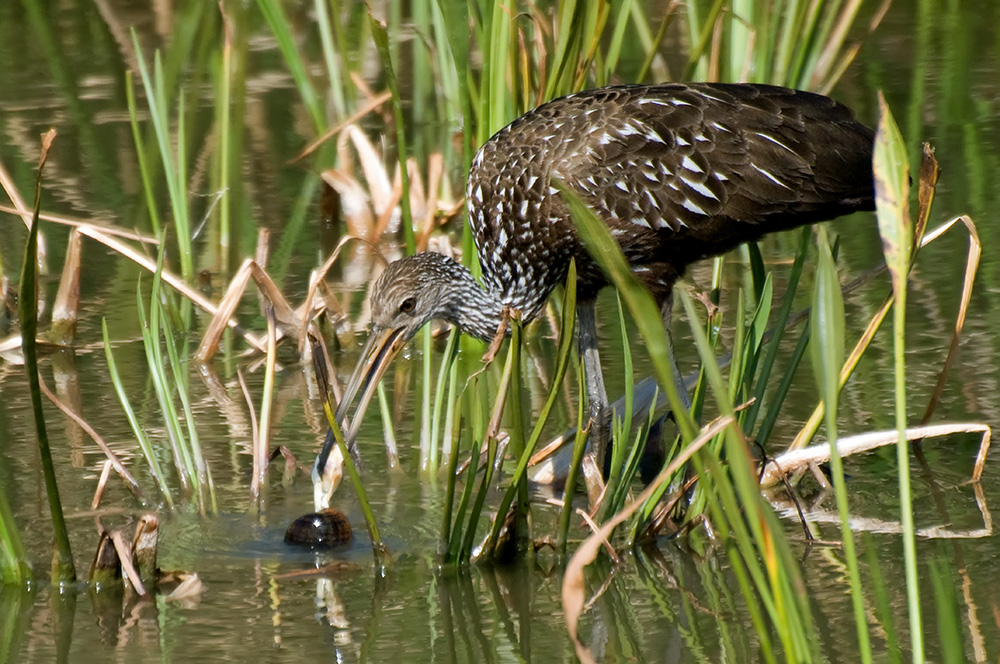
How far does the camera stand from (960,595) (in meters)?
3.67

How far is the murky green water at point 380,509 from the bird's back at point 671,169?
30.1 inches

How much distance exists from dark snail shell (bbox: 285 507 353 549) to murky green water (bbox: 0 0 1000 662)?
0.04 m

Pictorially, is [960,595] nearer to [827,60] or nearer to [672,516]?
[672,516]

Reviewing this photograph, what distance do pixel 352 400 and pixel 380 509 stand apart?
44 centimetres

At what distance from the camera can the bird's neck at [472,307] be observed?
5.00 m

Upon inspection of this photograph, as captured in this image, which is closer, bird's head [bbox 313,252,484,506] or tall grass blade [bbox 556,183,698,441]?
tall grass blade [bbox 556,183,698,441]

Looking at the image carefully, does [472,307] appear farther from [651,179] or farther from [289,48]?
[289,48]

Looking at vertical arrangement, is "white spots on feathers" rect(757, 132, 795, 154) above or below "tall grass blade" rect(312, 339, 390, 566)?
above

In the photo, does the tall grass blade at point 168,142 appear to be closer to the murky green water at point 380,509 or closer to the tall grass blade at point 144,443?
the murky green water at point 380,509

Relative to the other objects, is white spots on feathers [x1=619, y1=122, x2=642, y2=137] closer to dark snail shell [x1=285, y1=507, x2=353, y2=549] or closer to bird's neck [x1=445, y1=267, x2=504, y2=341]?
bird's neck [x1=445, y1=267, x2=504, y2=341]

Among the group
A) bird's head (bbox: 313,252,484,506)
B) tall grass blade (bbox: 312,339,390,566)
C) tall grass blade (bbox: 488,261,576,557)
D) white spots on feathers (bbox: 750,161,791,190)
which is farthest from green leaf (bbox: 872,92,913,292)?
bird's head (bbox: 313,252,484,506)

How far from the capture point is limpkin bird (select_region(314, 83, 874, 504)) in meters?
4.68

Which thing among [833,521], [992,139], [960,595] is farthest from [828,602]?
[992,139]

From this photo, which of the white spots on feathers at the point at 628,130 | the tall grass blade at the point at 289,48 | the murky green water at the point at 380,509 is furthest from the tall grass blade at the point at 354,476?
the tall grass blade at the point at 289,48
